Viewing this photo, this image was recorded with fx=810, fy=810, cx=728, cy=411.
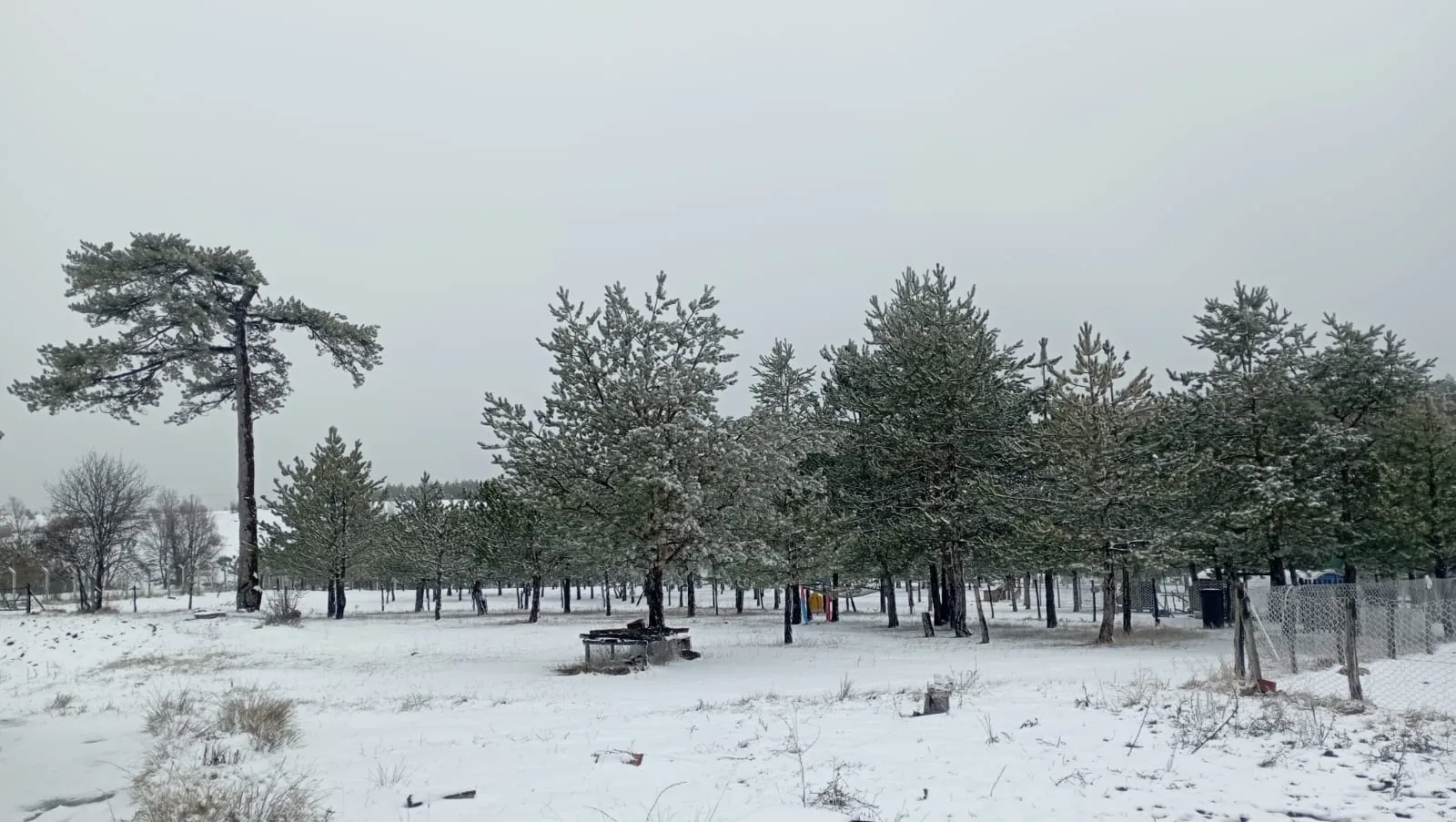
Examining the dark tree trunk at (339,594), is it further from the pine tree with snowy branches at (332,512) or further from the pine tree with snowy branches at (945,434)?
the pine tree with snowy branches at (945,434)

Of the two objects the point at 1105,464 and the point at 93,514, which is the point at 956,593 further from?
the point at 93,514

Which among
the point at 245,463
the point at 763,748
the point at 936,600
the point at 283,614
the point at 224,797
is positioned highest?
the point at 245,463

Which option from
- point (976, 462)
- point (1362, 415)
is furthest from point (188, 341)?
point (1362, 415)

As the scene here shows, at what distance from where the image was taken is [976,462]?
92.3ft

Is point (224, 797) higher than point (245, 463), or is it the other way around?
point (245, 463)

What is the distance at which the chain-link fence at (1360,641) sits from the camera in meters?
11.8

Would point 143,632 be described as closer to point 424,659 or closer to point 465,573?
point 424,659

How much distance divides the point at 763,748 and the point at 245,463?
98.5 feet

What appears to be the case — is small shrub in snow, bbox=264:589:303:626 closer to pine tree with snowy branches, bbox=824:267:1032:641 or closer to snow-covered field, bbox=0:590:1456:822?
snow-covered field, bbox=0:590:1456:822

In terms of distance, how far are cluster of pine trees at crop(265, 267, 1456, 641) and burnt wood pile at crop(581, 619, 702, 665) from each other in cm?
66

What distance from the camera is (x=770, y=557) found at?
1986 centimetres

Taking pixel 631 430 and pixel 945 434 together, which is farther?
pixel 945 434

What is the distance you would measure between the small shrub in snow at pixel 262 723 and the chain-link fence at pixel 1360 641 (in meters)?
13.0

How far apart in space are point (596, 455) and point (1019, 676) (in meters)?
10.9
